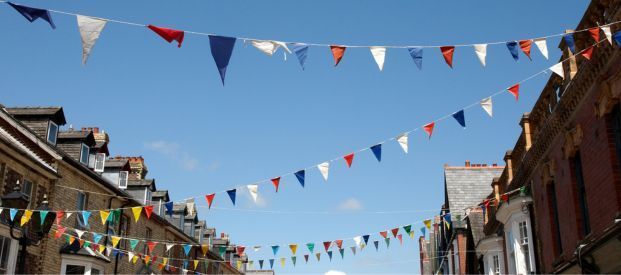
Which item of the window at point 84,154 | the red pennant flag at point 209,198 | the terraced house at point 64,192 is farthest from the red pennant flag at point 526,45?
the window at point 84,154

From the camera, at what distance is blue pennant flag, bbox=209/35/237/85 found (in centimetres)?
832

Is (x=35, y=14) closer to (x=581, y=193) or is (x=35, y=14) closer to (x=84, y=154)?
(x=581, y=193)

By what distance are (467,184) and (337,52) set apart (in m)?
22.4

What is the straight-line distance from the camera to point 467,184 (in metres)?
30.3

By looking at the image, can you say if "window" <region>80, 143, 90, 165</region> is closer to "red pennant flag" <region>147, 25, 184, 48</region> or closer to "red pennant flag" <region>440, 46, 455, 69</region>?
"red pennant flag" <region>147, 25, 184, 48</region>

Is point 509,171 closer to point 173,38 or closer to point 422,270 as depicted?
point 173,38

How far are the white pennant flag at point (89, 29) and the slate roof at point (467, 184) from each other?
73.5ft

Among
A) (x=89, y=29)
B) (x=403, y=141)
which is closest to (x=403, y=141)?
(x=403, y=141)

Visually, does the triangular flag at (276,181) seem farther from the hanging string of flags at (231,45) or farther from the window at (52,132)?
the window at (52,132)

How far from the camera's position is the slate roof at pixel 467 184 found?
29.0 metres

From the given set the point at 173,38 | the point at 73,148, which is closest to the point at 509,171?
the point at 173,38

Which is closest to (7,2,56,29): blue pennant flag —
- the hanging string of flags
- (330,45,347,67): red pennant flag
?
the hanging string of flags

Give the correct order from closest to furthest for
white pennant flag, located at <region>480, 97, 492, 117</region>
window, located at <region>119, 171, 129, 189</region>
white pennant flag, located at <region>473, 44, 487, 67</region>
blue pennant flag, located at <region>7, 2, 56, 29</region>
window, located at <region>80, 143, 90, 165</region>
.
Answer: blue pennant flag, located at <region>7, 2, 56, 29</region> → white pennant flag, located at <region>473, 44, 487, 67</region> → white pennant flag, located at <region>480, 97, 492, 117</region> → window, located at <region>80, 143, 90, 165</region> → window, located at <region>119, 171, 129, 189</region>

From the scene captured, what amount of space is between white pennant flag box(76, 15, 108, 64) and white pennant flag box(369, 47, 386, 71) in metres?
4.01
